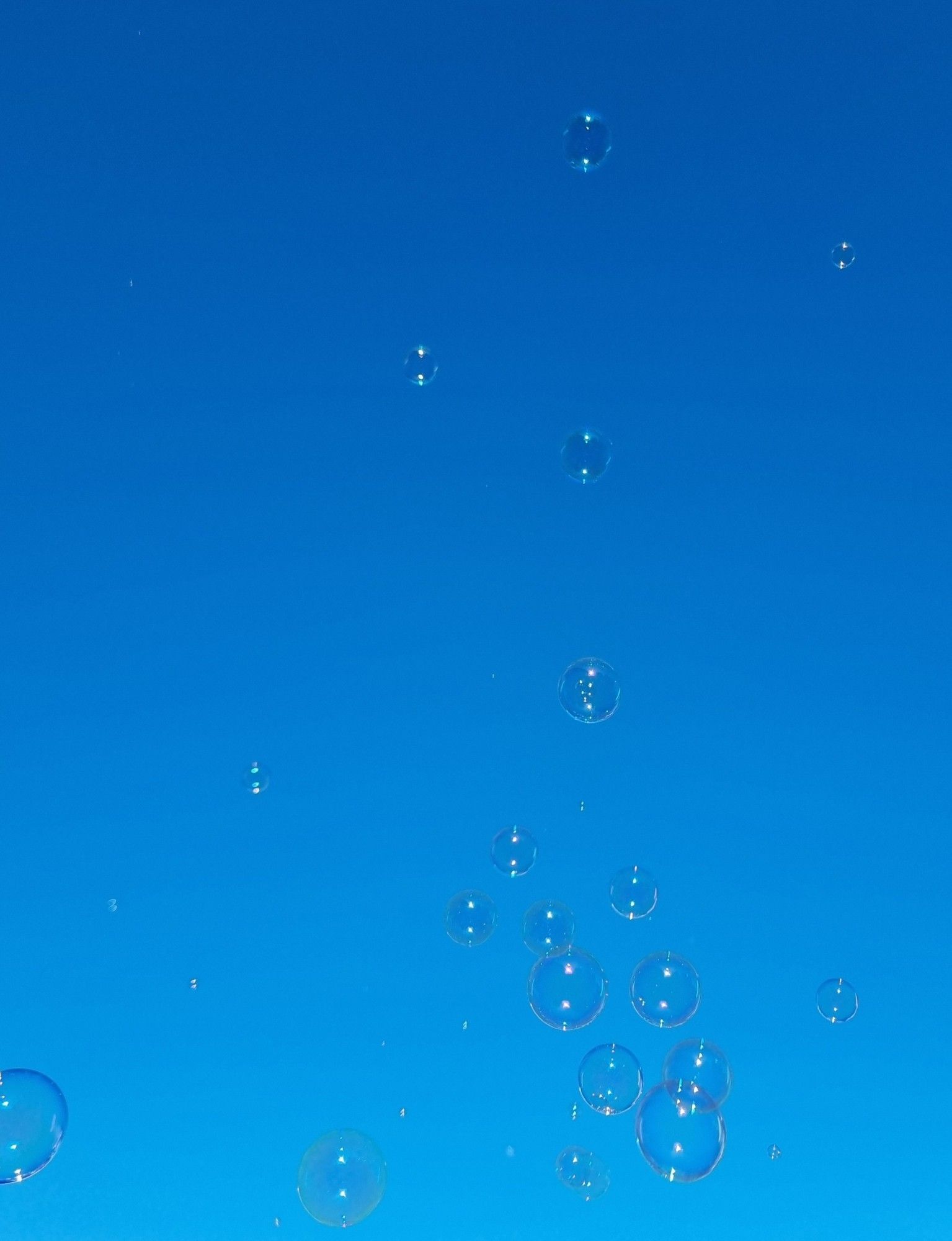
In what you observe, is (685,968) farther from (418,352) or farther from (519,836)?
(418,352)

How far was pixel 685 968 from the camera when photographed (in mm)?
10102

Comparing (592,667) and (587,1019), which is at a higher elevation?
(592,667)

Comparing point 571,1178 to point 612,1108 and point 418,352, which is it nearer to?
point 612,1108

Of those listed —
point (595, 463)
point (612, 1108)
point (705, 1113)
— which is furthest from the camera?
point (595, 463)

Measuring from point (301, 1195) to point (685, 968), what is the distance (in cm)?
397

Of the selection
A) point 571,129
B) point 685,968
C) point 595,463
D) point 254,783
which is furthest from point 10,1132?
point 571,129

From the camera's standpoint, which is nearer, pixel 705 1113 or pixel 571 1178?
pixel 705 1113

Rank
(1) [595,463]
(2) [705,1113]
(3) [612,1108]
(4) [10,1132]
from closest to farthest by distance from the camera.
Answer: (4) [10,1132]
(2) [705,1113]
(3) [612,1108]
(1) [595,463]

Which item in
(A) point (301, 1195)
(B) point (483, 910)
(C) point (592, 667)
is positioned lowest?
(A) point (301, 1195)

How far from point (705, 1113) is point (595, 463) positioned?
5966mm

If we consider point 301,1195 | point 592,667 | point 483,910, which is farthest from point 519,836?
point 301,1195

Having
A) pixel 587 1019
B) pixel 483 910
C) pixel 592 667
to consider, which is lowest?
pixel 587 1019

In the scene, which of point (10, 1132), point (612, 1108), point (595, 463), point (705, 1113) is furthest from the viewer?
point (595, 463)

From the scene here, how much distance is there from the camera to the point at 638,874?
36.6ft
